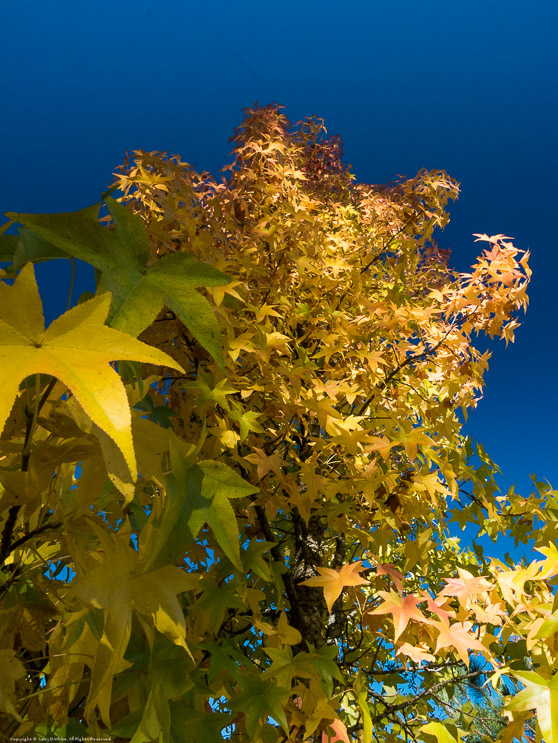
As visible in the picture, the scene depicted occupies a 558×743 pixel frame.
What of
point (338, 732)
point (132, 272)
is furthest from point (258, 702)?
point (132, 272)

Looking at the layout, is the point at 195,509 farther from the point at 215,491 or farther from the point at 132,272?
the point at 132,272

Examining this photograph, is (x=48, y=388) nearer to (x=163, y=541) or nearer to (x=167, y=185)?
(x=163, y=541)

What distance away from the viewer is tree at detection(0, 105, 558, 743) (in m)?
0.49

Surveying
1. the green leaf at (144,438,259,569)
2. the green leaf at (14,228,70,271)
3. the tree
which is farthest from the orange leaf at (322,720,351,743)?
the green leaf at (14,228,70,271)

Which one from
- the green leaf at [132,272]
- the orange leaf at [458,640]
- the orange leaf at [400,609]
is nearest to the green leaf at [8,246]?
the green leaf at [132,272]

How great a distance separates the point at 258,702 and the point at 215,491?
21.3 inches

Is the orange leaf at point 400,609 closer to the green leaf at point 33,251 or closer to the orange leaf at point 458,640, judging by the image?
the orange leaf at point 458,640

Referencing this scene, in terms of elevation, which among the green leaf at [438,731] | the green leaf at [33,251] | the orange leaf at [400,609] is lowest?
the green leaf at [438,731]

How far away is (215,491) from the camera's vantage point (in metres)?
0.64

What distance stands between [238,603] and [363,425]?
3.09 feet

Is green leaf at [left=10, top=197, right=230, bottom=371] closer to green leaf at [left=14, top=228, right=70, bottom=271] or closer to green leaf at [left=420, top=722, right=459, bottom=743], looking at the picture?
green leaf at [left=14, top=228, right=70, bottom=271]

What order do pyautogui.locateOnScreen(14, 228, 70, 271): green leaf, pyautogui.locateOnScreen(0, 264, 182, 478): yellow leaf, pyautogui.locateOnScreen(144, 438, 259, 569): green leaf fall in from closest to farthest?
pyautogui.locateOnScreen(0, 264, 182, 478): yellow leaf, pyautogui.locateOnScreen(144, 438, 259, 569): green leaf, pyautogui.locateOnScreen(14, 228, 70, 271): green leaf

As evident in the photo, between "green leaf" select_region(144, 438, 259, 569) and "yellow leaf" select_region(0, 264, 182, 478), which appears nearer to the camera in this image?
"yellow leaf" select_region(0, 264, 182, 478)

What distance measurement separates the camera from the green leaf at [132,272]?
21.3 inches
